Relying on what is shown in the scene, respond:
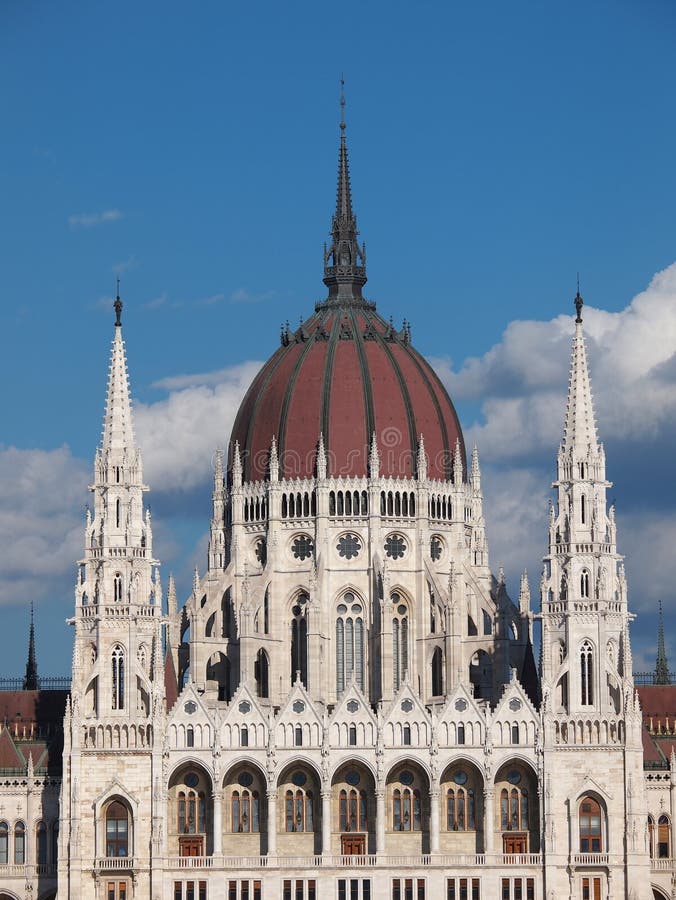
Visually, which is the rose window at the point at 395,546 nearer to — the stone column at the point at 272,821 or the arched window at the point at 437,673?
the arched window at the point at 437,673

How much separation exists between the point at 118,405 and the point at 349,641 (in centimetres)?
2011

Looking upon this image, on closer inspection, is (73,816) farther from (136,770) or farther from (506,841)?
(506,841)

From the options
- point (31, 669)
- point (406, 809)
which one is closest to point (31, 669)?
point (31, 669)

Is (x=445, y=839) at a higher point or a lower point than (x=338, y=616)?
lower

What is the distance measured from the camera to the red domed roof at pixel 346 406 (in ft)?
547

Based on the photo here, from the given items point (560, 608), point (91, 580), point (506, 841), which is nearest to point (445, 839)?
point (506, 841)

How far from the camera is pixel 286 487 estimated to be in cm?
16688

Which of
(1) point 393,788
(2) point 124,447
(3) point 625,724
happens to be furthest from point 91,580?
(3) point 625,724

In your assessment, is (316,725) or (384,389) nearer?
(316,725)

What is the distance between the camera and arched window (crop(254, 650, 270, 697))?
16438cm

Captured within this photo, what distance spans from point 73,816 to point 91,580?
1322 centimetres

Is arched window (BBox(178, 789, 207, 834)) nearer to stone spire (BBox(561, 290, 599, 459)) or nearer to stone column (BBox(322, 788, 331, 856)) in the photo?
stone column (BBox(322, 788, 331, 856))

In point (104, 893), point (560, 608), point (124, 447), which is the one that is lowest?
point (104, 893)

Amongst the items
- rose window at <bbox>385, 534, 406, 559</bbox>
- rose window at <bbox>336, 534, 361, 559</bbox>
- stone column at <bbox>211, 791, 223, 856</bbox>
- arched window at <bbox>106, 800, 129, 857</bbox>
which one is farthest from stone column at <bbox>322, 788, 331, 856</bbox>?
rose window at <bbox>385, 534, 406, 559</bbox>
